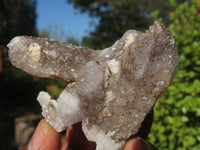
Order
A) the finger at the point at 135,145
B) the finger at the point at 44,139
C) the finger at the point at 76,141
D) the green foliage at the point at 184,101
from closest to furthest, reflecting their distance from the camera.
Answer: the finger at the point at 135,145 < the finger at the point at 44,139 < the finger at the point at 76,141 < the green foliage at the point at 184,101

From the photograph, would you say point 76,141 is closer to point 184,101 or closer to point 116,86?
point 116,86

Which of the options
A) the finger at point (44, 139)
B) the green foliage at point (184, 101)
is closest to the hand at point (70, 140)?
the finger at point (44, 139)

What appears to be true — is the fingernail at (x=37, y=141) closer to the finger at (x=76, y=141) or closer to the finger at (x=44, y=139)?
the finger at (x=44, y=139)

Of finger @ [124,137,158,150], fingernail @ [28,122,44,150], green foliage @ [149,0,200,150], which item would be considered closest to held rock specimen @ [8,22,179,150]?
finger @ [124,137,158,150]

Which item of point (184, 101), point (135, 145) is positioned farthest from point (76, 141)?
point (184, 101)

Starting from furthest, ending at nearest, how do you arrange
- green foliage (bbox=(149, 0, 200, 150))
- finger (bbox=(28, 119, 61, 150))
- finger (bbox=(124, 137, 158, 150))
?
green foliage (bbox=(149, 0, 200, 150))
finger (bbox=(28, 119, 61, 150))
finger (bbox=(124, 137, 158, 150))

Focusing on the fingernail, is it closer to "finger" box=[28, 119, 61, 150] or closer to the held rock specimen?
"finger" box=[28, 119, 61, 150]

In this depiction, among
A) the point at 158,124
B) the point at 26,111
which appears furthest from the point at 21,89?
the point at 158,124

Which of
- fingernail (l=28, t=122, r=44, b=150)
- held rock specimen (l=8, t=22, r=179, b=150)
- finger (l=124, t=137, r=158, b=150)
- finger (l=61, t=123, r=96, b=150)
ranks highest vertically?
held rock specimen (l=8, t=22, r=179, b=150)
